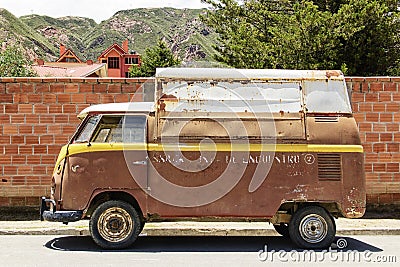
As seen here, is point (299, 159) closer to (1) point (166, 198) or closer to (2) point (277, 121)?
(2) point (277, 121)

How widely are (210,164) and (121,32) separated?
165911 millimetres

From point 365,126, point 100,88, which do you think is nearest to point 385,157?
point 365,126

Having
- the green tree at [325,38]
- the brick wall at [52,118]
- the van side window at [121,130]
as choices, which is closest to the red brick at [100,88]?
the brick wall at [52,118]

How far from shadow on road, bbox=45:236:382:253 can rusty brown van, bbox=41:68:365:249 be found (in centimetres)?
52

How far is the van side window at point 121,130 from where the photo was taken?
31.9ft

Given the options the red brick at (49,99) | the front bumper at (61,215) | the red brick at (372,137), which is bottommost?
the front bumper at (61,215)

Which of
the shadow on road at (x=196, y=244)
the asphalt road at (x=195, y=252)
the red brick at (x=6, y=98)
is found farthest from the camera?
the red brick at (x=6, y=98)

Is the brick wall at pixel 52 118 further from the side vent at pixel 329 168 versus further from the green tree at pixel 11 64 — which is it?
the green tree at pixel 11 64

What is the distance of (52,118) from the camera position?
12.6 meters

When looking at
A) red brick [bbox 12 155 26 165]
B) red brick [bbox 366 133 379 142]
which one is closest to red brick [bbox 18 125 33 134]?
red brick [bbox 12 155 26 165]

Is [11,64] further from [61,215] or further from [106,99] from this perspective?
[61,215]

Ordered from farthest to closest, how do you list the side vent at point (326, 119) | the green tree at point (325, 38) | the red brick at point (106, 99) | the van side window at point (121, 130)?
the green tree at point (325, 38) → the red brick at point (106, 99) → the side vent at point (326, 119) → the van side window at point (121, 130)

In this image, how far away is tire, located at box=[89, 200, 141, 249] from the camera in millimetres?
9617

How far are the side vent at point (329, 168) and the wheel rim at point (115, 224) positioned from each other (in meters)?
3.09
